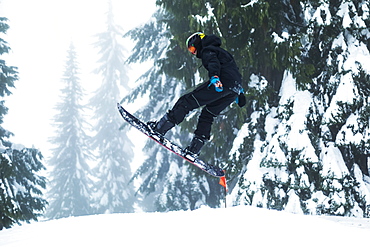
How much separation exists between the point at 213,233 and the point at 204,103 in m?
2.70

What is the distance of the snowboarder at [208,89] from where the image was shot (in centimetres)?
590

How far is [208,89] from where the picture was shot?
6.10 metres

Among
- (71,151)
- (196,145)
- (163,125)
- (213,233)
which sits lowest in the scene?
(213,233)

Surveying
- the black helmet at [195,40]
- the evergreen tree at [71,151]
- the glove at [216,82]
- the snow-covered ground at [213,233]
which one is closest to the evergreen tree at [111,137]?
the evergreen tree at [71,151]

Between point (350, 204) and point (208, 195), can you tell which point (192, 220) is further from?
point (208, 195)

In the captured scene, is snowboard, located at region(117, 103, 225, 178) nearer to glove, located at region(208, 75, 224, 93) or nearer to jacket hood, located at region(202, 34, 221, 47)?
glove, located at region(208, 75, 224, 93)

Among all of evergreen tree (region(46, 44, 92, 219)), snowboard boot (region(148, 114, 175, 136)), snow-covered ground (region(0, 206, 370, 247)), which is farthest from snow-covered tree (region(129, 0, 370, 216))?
evergreen tree (region(46, 44, 92, 219))

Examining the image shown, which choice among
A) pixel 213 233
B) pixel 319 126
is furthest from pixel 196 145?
pixel 319 126

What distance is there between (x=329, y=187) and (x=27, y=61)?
11021 cm

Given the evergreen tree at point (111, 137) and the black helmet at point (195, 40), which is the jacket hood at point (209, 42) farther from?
the evergreen tree at point (111, 137)

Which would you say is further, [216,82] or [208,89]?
[208,89]

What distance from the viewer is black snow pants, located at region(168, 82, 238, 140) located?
616 centimetres

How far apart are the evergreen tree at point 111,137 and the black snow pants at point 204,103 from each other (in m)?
27.1

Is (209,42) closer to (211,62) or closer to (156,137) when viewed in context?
(211,62)
